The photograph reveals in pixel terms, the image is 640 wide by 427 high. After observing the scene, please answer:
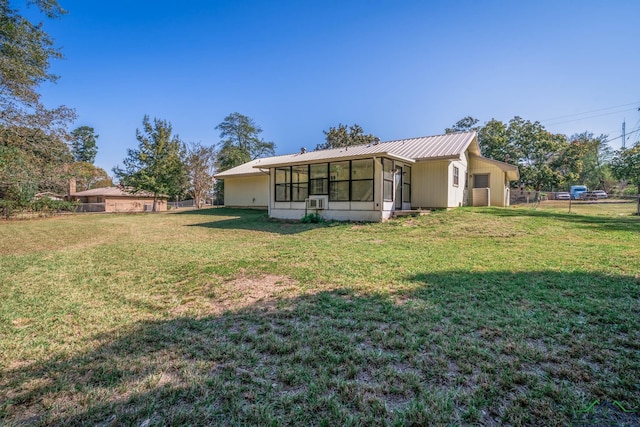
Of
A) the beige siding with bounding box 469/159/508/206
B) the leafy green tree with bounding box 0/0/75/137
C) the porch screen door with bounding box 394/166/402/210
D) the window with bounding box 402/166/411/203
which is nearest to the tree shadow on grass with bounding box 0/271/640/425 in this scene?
the porch screen door with bounding box 394/166/402/210

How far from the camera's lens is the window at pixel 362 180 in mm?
11539

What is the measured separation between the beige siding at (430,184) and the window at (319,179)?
4.35 meters

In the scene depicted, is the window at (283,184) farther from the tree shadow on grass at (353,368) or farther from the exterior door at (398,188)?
the tree shadow on grass at (353,368)

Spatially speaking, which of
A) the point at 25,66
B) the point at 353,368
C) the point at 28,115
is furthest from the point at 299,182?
the point at 28,115

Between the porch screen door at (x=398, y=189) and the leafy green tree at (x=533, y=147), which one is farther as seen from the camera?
the leafy green tree at (x=533, y=147)

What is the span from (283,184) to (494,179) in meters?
11.7

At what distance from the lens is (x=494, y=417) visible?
65.0 inches

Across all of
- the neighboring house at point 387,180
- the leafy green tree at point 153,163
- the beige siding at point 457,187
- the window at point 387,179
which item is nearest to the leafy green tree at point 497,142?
the neighboring house at point 387,180

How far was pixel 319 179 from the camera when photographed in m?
12.8

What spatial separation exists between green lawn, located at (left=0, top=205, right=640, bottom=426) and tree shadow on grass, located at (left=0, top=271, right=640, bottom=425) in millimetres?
13

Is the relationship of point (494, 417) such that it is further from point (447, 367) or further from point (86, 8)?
point (86, 8)

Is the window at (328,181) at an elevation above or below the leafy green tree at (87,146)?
below

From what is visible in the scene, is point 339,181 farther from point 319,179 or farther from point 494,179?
point 494,179

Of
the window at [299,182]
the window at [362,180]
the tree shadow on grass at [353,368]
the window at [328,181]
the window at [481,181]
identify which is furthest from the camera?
the window at [481,181]
